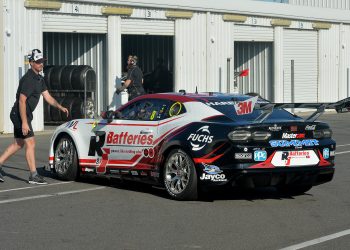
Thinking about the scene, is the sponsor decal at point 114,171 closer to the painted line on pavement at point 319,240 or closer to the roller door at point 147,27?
the painted line on pavement at point 319,240

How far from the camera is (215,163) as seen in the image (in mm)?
10445

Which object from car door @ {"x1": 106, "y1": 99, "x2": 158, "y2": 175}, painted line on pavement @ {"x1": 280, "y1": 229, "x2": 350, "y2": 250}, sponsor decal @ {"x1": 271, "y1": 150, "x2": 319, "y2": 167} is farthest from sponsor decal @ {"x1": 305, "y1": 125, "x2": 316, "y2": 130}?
painted line on pavement @ {"x1": 280, "y1": 229, "x2": 350, "y2": 250}

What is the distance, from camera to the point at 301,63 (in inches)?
1474

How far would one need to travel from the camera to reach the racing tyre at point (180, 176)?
10.6 meters

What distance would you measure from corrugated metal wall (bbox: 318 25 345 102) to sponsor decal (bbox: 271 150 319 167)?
2809cm

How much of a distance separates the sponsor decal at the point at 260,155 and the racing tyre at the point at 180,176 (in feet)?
2.50

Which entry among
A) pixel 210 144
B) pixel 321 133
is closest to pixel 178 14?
pixel 321 133

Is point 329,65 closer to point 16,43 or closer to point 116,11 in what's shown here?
point 116,11

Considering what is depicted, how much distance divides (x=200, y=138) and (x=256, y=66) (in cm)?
2610

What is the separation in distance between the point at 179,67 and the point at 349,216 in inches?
827

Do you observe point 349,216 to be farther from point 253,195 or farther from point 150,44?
point 150,44

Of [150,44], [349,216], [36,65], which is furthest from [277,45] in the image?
[349,216]

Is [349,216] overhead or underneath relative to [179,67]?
underneath

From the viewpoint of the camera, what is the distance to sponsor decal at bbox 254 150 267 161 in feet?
34.1
